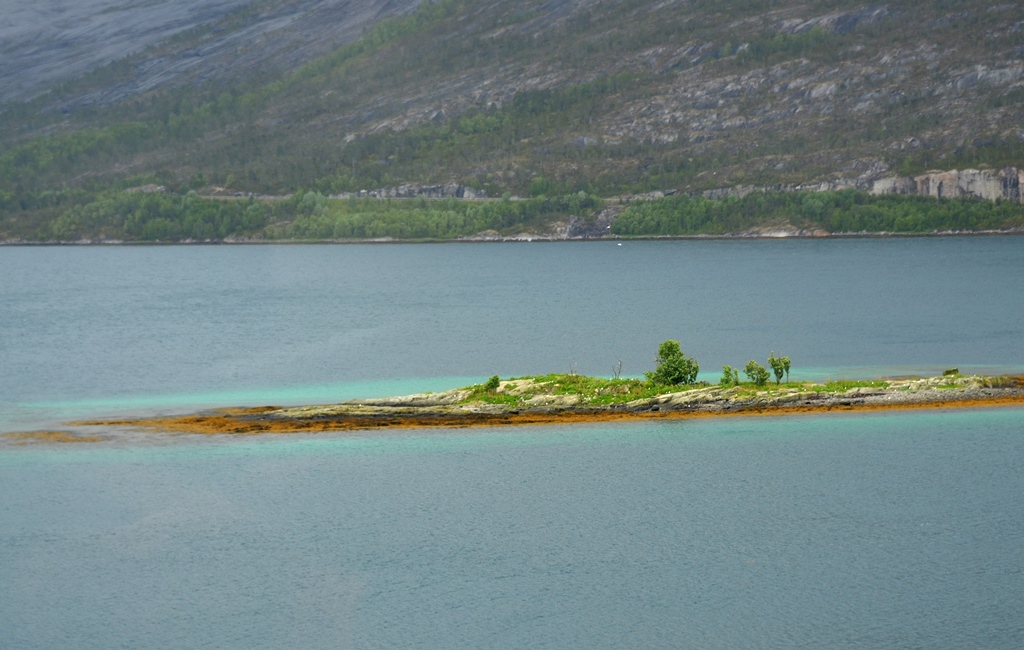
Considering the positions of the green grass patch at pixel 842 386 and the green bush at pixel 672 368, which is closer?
the green grass patch at pixel 842 386

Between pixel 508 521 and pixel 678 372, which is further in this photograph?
pixel 678 372

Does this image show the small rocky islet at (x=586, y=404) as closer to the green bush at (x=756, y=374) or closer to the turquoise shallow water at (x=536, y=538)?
the green bush at (x=756, y=374)

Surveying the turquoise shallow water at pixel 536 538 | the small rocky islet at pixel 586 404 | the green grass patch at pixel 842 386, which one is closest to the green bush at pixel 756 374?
the small rocky islet at pixel 586 404

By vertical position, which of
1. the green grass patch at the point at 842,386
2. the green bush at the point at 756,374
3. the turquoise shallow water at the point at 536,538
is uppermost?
the green bush at the point at 756,374

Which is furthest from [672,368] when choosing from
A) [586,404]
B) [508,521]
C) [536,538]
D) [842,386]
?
[536,538]

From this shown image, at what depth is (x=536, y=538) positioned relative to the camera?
4622 cm

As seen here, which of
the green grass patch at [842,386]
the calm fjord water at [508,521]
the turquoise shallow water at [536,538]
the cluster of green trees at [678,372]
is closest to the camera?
the turquoise shallow water at [536,538]

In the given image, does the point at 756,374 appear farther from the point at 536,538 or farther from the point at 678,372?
the point at 536,538

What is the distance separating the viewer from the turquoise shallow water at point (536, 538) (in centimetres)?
3859

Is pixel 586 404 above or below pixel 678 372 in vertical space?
below

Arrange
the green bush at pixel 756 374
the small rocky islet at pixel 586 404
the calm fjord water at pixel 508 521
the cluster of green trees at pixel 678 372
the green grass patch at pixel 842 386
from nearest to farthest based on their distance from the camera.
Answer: the calm fjord water at pixel 508 521
the small rocky islet at pixel 586 404
the green grass patch at pixel 842 386
the cluster of green trees at pixel 678 372
the green bush at pixel 756 374

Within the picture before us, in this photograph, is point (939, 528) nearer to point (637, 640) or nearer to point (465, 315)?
point (637, 640)

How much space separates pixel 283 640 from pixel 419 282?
421ft

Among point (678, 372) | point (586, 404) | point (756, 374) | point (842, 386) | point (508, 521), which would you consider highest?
point (678, 372)
